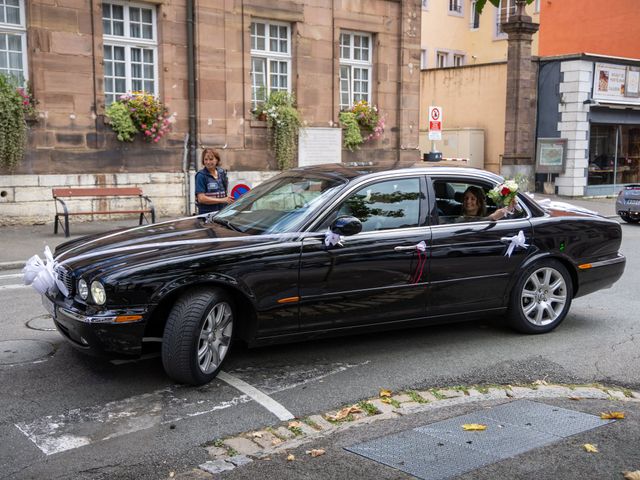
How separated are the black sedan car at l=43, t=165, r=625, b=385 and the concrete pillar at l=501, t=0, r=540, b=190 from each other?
1888cm

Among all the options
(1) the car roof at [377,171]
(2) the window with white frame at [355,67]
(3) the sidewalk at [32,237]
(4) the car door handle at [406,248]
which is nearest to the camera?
(4) the car door handle at [406,248]

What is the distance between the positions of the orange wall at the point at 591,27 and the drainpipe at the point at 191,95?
20.8 m

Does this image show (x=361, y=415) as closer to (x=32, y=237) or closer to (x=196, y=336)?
(x=196, y=336)

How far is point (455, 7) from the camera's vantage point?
132ft

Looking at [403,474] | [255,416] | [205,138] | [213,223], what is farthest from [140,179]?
[403,474]

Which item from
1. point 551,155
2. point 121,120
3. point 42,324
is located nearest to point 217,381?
point 42,324

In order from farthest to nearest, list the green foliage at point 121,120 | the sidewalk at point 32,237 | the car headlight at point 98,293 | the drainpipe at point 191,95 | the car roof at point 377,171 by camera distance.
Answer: the drainpipe at point 191,95 → the green foliage at point 121,120 → the sidewalk at point 32,237 → the car roof at point 377,171 → the car headlight at point 98,293

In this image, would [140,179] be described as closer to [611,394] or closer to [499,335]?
[499,335]

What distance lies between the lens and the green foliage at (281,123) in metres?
18.5

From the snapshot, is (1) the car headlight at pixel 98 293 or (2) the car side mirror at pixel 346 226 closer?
(1) the car headlight at pixel 98 293

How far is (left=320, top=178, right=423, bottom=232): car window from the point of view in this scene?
6020mm

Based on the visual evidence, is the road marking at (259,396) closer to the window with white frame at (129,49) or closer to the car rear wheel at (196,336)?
the car rear wheel at (196,336)

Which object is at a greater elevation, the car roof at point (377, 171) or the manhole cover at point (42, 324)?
the car roof at point (377, 171)

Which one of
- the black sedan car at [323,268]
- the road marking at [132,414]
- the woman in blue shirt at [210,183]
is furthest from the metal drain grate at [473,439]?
the woman in blue shirt at [210,183]
